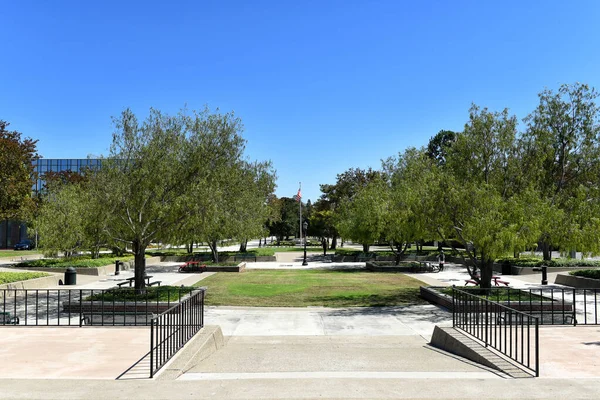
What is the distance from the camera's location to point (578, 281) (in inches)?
973

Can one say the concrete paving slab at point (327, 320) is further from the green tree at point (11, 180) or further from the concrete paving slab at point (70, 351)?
the green tree at point (11, 180)

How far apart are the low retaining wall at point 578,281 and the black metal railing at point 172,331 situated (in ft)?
63.8

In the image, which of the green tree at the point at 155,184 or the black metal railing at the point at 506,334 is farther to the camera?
the green tree at the point at 155,184

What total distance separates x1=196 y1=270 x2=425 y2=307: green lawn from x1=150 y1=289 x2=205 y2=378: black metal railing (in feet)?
20.0

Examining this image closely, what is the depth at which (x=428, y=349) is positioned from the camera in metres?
11.2

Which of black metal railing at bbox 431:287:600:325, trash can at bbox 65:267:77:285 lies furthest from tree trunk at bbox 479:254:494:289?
trash can at bbox 65:267:77:285

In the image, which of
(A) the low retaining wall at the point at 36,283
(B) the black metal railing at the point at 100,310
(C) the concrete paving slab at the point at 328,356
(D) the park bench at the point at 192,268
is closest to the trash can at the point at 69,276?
(A) the low retaining wall at the point at 36,283

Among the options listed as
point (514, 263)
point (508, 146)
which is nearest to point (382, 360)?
point (508, 146)

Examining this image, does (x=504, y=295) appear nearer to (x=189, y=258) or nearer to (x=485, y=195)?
(x=485, y=195)

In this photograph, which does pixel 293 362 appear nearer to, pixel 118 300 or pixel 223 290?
pixel 118 300

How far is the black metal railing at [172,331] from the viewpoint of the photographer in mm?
8336

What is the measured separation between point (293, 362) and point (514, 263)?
27386 mm

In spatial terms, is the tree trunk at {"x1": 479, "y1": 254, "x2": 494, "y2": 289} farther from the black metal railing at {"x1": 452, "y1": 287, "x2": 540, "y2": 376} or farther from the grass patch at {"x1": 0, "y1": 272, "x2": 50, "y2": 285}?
the grass patch at {"x1": 0, "y1": 272, "x2": 50, "y2": 285}

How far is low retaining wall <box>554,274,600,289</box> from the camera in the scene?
77.5 feet
